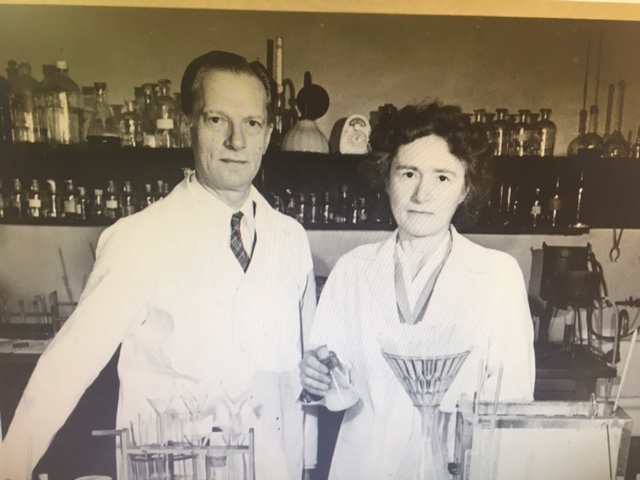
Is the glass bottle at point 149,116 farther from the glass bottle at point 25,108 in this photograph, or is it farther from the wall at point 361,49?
the glass bottle at point 25,108

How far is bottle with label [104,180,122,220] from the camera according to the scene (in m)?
1.12

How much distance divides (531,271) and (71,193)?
104 centimetres

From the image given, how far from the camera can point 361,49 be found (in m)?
1.09

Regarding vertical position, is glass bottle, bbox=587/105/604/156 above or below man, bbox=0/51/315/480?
above

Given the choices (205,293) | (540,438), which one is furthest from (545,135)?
(205,293)

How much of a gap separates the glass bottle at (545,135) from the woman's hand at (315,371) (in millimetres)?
654

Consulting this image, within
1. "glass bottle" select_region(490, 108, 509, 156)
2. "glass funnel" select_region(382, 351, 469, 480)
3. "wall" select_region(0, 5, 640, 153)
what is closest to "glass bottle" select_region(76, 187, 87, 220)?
"wall" select_region(0, 5, 640, 153)

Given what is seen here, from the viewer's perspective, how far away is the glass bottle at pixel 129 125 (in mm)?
Result: 1105

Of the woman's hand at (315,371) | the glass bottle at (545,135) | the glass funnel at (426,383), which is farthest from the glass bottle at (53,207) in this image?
the glass bottle at (545,135)

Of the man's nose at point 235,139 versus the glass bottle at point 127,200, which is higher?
the man's nose at point 235,139

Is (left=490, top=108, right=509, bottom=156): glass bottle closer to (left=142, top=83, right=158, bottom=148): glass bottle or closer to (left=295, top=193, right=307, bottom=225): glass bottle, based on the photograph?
(left=295, top=193, right=307, bottom=225): glass bottle

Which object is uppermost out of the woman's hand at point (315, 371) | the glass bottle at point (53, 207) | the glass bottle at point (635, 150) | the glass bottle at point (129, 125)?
the glass bottle at point (129, 125)

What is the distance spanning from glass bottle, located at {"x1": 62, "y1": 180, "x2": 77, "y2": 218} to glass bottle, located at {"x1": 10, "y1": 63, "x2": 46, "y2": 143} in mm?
111

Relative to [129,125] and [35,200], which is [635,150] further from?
[35,200]
